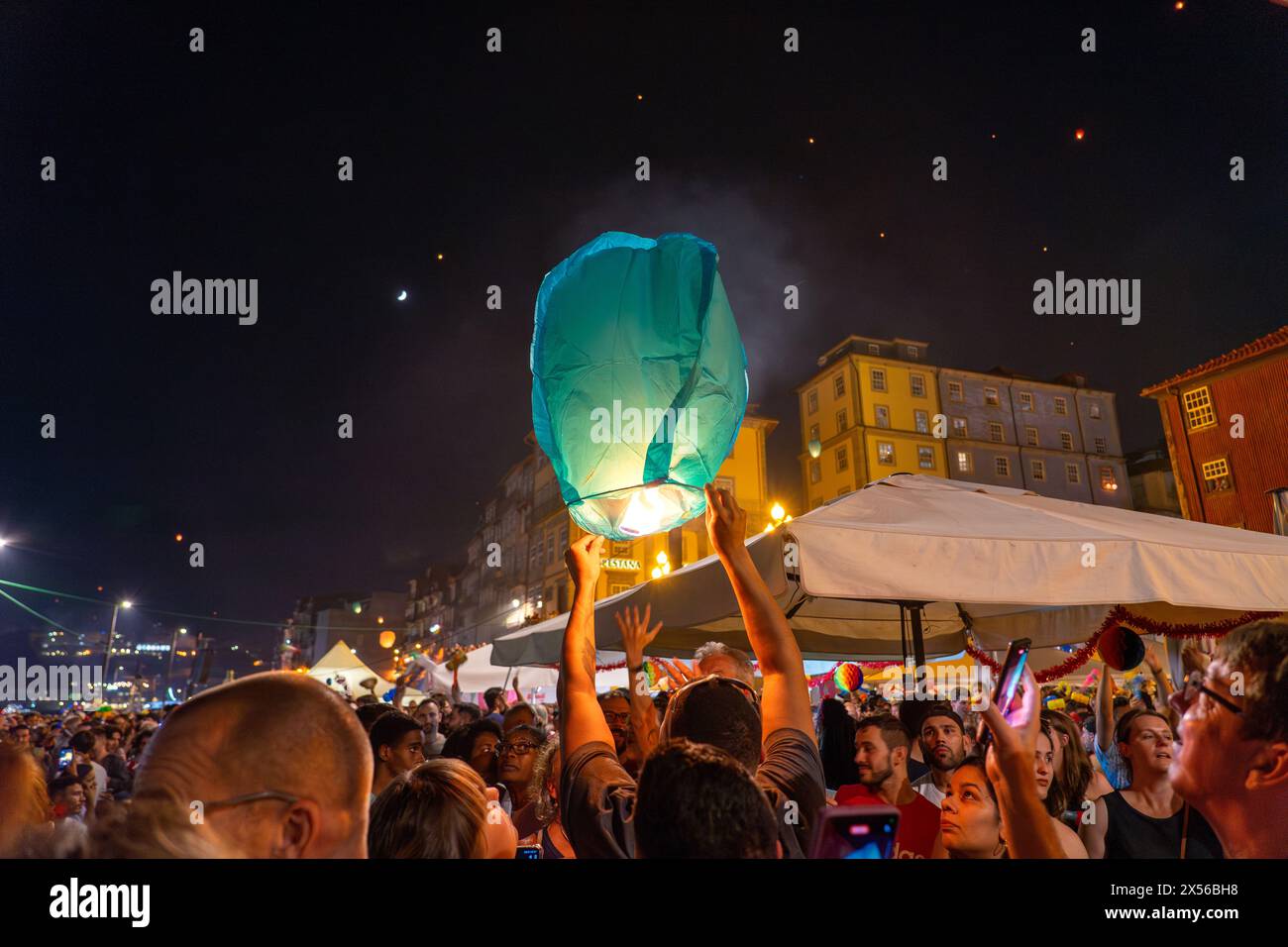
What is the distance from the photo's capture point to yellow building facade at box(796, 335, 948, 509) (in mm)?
50000

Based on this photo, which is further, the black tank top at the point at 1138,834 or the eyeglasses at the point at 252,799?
the black tank top at the point at 1138,834

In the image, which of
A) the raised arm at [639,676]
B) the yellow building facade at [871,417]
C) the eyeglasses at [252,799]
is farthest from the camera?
the yellow building facade at [871,417]

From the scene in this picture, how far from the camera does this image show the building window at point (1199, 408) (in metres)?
34.9

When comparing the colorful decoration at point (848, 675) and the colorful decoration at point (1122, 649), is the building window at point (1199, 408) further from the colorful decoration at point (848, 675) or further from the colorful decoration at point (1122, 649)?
the colorful decoration at point (1122, 649)

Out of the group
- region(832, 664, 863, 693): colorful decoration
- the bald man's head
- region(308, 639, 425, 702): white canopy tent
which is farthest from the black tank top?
region(308, 639, 425, 702): white canopy tent

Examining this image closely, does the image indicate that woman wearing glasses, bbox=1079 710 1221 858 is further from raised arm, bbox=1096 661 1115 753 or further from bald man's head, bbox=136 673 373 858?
bald man's head, bbox=136 673 373 858

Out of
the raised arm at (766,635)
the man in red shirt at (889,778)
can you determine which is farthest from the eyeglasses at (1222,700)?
the man in red shirt at (889,778)

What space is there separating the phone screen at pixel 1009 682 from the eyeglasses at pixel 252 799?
1.29 metres

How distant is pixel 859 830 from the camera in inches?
43.8

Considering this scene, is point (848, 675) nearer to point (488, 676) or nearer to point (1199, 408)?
point (488, 676)

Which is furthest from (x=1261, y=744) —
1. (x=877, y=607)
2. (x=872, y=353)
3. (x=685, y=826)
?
(x=872, y=353)

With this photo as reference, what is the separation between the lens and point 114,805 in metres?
1.23

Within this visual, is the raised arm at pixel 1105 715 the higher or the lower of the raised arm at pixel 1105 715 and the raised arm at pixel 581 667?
the lower
